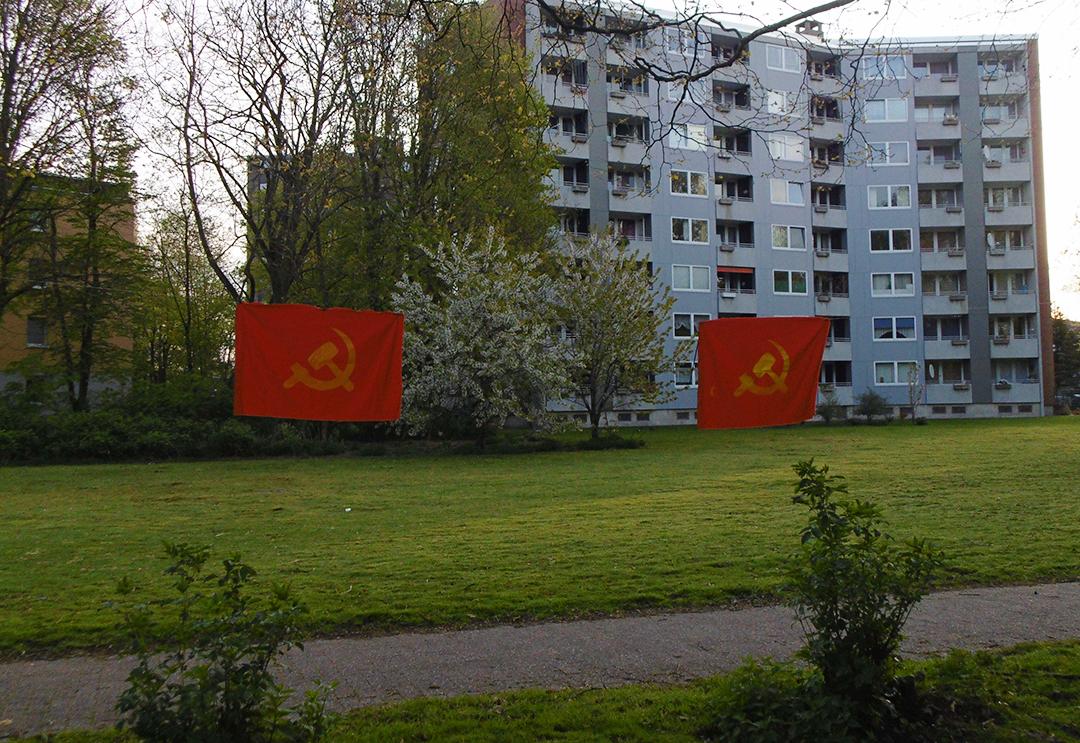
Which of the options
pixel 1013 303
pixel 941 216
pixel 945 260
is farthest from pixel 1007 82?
pixel 1013 303

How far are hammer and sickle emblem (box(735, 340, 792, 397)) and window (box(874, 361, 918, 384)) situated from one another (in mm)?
50116

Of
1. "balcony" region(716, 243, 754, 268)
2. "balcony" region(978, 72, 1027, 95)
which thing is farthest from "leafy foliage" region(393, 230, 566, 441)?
"balcony" region(716, 243, 754, 268)

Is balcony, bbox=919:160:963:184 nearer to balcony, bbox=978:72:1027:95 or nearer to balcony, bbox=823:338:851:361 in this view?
balcony, bbox=823:338:851:361

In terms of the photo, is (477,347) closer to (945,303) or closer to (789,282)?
(789,282)

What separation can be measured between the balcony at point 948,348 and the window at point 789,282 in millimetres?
10147

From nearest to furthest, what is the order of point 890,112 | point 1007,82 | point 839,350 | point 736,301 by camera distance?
point 1007,82, point 736,301, point 839,350, point 890,112

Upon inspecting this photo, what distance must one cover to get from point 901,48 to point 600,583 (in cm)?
612

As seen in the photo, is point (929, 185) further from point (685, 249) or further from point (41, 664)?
point (41, 664)

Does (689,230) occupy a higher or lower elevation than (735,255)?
higher

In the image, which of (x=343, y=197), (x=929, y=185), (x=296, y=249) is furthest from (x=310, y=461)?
(x=929, y=185)

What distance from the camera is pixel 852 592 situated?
4266 mm

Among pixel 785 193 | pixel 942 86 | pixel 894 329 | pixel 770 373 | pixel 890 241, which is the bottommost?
pixel 770 373

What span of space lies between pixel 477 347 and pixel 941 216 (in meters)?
42.0

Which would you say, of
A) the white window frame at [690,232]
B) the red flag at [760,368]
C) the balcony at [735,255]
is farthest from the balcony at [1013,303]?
the red flag at [760,368]
